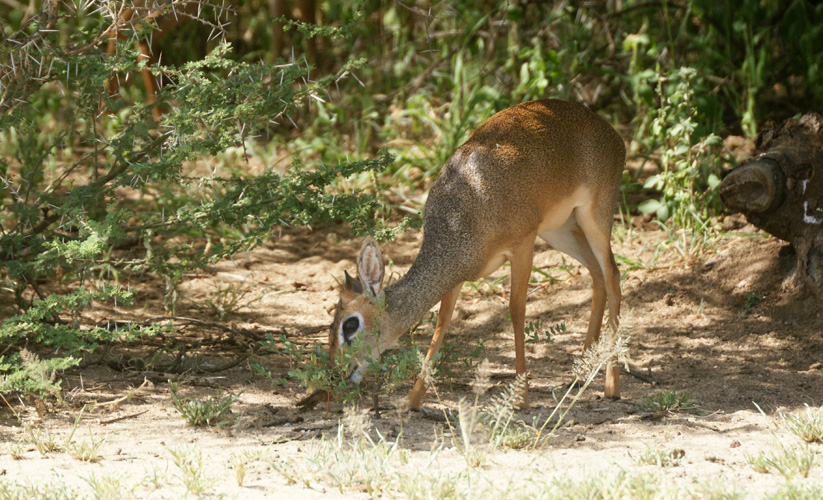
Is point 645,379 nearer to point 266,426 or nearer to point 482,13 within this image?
point 266,426

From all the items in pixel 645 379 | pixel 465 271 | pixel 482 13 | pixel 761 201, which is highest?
pixel 482 13

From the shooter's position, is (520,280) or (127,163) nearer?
(520,280)

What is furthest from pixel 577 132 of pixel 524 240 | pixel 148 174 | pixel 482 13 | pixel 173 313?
pixel 482 13

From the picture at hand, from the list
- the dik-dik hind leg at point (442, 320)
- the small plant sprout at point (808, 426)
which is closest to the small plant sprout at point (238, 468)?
the dik-dik hind leg at point (442, 320)

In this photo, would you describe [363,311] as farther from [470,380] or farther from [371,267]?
[470,380]

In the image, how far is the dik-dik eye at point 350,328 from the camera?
4.77m

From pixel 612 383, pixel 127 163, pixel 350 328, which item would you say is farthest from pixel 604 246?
pixel 127 163

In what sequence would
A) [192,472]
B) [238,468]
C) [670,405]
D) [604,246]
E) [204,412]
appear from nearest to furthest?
1. [192,472]
2. [238,468]
3. [204,412]
4. [670,405]
5. [604,246]

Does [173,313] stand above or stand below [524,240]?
below

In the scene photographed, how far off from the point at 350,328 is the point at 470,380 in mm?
1078

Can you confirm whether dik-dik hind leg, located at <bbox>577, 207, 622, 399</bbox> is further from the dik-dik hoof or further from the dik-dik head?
the dik-dik head

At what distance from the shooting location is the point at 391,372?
4543 mm

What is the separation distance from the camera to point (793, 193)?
6.00 m

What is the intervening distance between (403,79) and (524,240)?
17.6 ft
